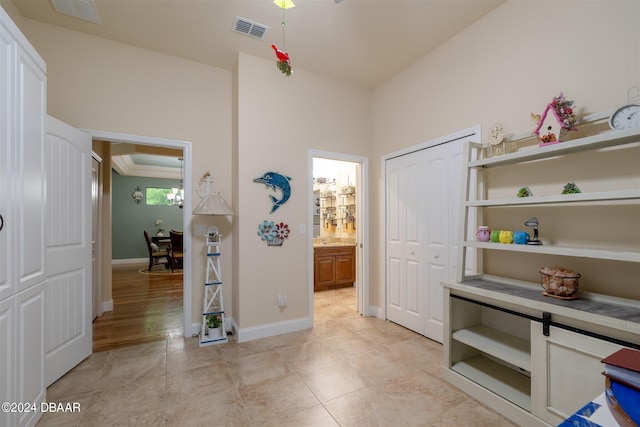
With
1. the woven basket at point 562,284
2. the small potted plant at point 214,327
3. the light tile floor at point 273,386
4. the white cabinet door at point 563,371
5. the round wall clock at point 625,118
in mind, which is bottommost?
the light tile floor at point 273,386

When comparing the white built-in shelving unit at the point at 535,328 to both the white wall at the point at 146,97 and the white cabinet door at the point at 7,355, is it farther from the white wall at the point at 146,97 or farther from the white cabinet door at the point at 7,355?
the white cabinet door at the point at 7,355

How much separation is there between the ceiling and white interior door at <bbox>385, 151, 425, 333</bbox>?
1.23 metres

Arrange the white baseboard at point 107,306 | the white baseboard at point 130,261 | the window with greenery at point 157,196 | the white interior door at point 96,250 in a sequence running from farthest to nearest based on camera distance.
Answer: the window with greenery at point 157,196
the white baseboard at point 130,261
the white baseboard at point 107,306
the white interior door at point 96,250

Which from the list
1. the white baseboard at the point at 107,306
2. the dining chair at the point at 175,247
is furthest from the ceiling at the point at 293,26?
the dining chair at the point at 175,247

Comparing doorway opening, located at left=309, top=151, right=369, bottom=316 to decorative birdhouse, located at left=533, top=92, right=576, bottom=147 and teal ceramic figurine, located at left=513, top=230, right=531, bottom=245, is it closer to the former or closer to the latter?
teal ceramic figurine, located at left=513, top=230, right=531, bottom=245

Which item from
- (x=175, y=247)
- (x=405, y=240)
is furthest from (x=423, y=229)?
(x=175, y=247)

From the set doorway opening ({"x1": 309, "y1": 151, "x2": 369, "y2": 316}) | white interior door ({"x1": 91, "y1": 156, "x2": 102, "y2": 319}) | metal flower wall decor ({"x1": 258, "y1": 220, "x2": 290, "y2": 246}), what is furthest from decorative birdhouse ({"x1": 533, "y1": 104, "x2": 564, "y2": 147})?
white interior door ({"x1": 91, "y1": 156, "x2": 102, "y2": 319})

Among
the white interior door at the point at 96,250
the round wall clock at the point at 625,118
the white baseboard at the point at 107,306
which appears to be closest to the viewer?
the round wall clock at the point at 625,118

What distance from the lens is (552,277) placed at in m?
1.83

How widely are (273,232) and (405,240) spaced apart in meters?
1.60

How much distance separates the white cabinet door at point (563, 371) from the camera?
4.84 ft

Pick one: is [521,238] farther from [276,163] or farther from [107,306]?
[107,306]

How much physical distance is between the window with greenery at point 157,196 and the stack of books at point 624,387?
10446mm

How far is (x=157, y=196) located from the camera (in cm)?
926
